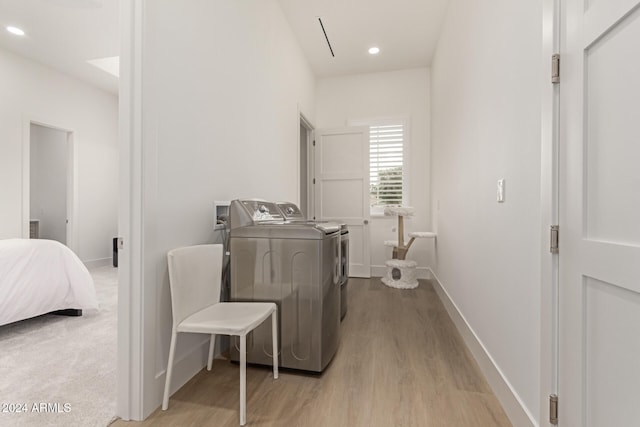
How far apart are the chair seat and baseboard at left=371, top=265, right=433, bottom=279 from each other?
10.5ft

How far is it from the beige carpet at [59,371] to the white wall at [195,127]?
380 mm

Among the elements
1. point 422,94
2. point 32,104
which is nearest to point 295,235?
point 422,94

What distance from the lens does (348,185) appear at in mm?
4570

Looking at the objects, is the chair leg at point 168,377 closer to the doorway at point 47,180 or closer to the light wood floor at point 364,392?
the light wood floor at point 364,392

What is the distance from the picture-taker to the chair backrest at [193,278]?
1.53m

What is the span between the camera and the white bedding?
7.73 ft

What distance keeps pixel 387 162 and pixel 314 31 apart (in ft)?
6.97

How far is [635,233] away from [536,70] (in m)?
0.79

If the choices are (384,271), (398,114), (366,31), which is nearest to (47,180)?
(366,31)


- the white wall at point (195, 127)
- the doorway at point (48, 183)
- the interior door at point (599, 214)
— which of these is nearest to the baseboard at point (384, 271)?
the white wall at point (195, 127)

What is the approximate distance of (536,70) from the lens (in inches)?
49.1

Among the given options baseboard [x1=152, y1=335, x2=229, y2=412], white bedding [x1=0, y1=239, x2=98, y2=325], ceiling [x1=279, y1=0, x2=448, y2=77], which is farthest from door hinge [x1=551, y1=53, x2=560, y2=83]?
white bedding [x1=0, y1=239, x2=98, y2=325]

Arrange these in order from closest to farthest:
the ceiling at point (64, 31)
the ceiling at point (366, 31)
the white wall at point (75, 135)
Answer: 1. the ceiling at point (64, 31)
2. the ceiling at point (366, 31)
3. the white wall at point (75, 135)

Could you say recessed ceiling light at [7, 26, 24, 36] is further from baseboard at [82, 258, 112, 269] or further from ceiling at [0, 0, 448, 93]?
baseboard at [82, 258, 112, 269]
